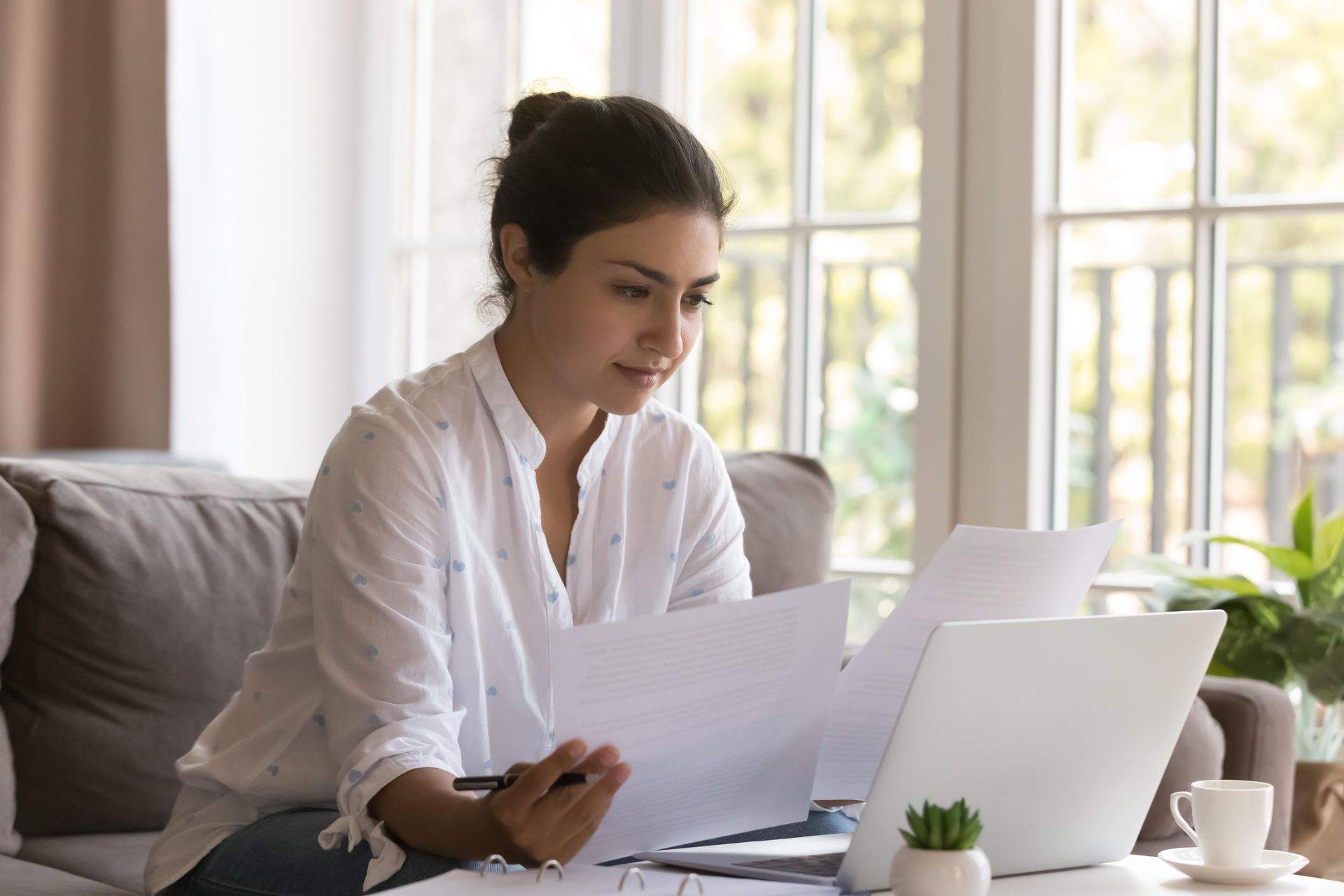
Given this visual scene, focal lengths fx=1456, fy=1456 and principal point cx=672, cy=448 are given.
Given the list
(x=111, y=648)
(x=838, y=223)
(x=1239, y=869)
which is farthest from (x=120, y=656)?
(x=838, y=223)

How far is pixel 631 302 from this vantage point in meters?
1.33

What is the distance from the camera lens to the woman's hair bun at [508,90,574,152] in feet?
4.78

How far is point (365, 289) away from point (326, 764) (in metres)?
2.07

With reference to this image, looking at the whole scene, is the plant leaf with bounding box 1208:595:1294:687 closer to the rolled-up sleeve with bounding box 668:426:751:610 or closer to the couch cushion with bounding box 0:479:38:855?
the rolled-up sleeve with bounding box 668:426:751:610

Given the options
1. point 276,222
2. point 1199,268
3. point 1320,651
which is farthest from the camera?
point 276,222

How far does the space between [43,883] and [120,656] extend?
321 millimetres

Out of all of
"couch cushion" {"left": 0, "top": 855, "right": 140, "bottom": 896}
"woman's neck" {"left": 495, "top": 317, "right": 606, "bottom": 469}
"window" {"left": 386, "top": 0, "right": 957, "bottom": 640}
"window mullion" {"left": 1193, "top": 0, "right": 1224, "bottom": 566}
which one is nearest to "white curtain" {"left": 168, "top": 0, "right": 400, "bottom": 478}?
Result: "window" {"left": 386, "top": 0, "right": 957, "bottom": 640}

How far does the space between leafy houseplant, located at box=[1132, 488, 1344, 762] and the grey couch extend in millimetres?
165

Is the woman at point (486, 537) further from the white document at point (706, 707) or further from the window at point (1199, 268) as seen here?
the window at point (1199, 268)

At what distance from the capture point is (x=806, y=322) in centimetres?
270

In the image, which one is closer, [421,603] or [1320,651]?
[421,603]

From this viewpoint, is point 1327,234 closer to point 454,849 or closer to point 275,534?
point 275,534

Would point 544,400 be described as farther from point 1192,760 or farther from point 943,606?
point 1192,760

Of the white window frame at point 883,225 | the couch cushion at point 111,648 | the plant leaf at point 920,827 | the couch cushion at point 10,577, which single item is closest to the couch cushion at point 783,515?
the white window frame at point 883,225
